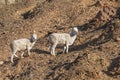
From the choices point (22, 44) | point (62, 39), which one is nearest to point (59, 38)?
point (62, 39)

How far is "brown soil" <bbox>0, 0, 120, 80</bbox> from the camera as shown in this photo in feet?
63.1

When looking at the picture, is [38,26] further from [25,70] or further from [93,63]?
[93,63]

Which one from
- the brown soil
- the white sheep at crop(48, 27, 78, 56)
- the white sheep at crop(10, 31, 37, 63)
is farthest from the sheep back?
the white sheep at crop(10, 31, 37, 63)

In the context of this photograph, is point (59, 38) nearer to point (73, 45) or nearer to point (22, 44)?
point (73, 45)

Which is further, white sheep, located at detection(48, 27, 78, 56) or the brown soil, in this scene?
white sheep, located at detection(48, 27, 78, 56)

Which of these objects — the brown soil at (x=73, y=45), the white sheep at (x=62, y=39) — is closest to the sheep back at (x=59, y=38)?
the white sheep at (x=62, y=39)

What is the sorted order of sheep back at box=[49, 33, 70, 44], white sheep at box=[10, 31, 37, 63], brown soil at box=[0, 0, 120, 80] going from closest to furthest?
brown soil at box=[0, 0, 120, 80]
sheep back at box=[49, 33, 70, 44]
white sheep at box=[10, 31, 37, 63]

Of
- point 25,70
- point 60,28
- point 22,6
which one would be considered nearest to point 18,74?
point 25,70

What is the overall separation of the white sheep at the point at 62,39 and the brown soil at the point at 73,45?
365 millimetres

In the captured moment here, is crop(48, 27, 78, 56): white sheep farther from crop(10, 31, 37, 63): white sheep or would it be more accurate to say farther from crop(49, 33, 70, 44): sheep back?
crop(10, 31, 37, 63): white sheep

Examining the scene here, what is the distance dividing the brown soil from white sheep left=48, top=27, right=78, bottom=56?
0.37 meters

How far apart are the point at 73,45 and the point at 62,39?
1162 mm

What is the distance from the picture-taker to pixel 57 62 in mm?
20922

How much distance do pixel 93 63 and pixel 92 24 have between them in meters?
5.14
